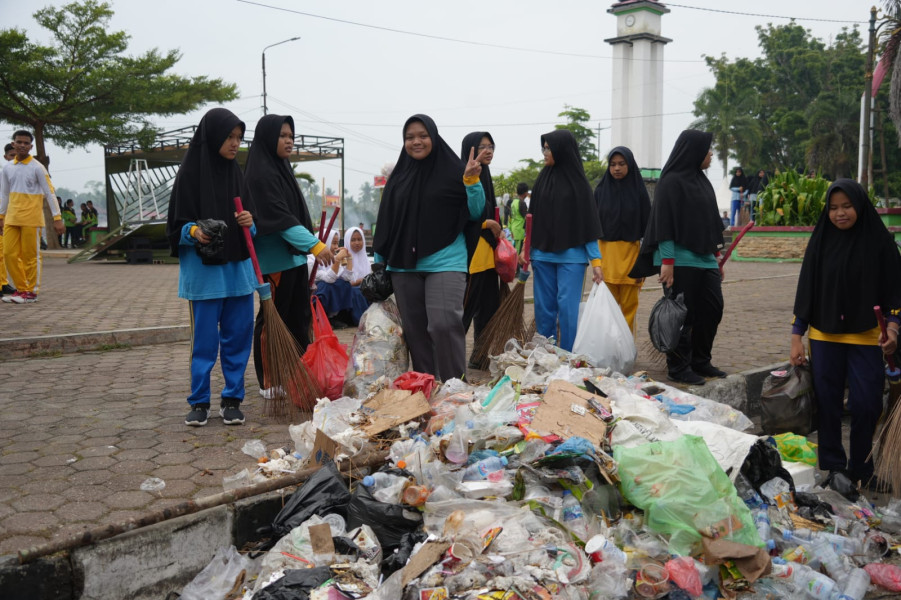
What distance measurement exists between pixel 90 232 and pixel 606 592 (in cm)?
3037

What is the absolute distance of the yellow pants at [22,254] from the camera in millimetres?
9008

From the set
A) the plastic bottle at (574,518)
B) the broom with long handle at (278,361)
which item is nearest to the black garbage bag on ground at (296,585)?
the plastic bottle at (574,518)

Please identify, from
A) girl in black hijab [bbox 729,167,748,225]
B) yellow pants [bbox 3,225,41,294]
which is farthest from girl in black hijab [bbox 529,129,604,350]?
girl in black hijab [bbox 729,167,748,225]

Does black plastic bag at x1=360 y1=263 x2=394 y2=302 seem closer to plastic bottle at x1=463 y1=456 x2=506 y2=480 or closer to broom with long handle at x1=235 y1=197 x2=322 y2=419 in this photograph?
broom with long handle at x1=235 y1=197 x2=322 y2=419

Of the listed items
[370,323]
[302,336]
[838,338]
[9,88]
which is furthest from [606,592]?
[9,88]

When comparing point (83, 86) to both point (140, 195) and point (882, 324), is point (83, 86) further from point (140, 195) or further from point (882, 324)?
point (882, 324)

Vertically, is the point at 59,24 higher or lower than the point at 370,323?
higher

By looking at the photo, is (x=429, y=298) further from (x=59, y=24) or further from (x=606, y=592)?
(x=59, y=24)

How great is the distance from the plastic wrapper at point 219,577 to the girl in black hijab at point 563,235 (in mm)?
3135

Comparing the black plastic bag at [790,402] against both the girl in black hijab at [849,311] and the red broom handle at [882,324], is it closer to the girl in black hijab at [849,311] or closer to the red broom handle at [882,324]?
the girl in black hijab at [849,311]

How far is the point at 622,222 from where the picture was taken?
236 inches

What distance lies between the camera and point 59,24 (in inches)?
969

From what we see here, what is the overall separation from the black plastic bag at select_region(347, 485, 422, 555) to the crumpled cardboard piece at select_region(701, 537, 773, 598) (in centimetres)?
115

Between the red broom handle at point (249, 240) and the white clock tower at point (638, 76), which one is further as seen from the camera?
the white clock tower at point (638, 76)
